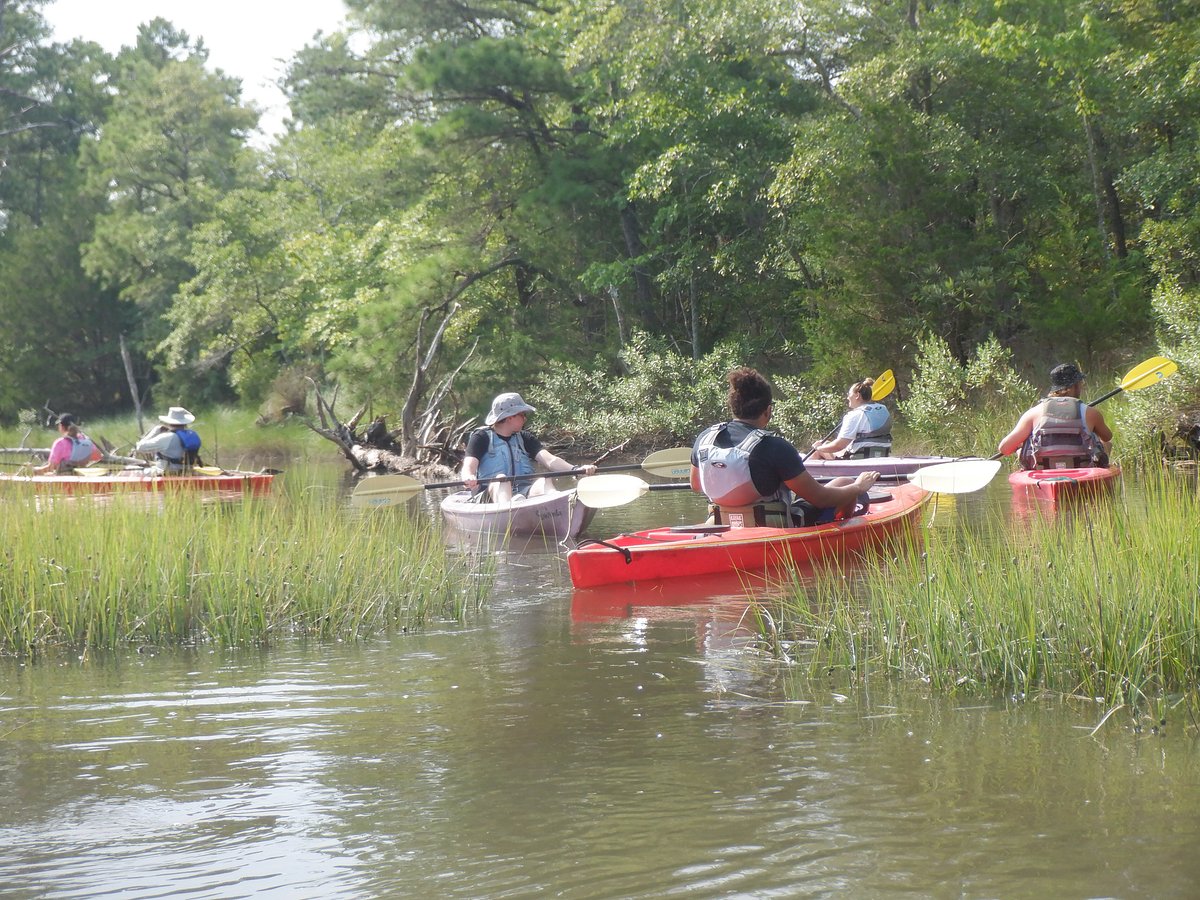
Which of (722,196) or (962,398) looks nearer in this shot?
(962,398)

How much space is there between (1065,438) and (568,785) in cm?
765

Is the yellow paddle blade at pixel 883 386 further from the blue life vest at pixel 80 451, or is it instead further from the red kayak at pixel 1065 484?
the blue life vest at pixel 80 451

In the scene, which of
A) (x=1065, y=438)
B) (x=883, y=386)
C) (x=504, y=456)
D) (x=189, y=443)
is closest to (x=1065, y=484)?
(x=1065, y=438)

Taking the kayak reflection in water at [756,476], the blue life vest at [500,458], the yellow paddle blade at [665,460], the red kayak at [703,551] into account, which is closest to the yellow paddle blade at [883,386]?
the yellow paddle blade at [665,460]

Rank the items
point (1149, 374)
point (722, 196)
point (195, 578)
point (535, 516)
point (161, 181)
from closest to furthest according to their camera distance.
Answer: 1. point (195, 578)
2. point (535, 516)
3. point (1149, 374)
4. point (722, 196)
5. point (161, 181)

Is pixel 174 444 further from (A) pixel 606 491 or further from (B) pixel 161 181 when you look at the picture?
(B) pixel 161 181

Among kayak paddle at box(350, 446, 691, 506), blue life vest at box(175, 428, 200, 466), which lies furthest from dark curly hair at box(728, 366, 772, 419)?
blue life vest at box(175, 428, 200, 466)

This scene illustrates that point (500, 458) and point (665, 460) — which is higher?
point (500, 458)

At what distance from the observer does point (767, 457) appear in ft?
25.2

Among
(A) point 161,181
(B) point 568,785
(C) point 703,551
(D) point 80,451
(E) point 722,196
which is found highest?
(A) point 161,181

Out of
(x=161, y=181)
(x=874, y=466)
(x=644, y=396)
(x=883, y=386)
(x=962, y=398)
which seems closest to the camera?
(x=874, y=466)

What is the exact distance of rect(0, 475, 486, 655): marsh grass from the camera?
641 centimetres

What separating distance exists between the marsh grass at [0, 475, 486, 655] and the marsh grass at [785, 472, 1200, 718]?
2.62 metres

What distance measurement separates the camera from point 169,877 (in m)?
3.38
